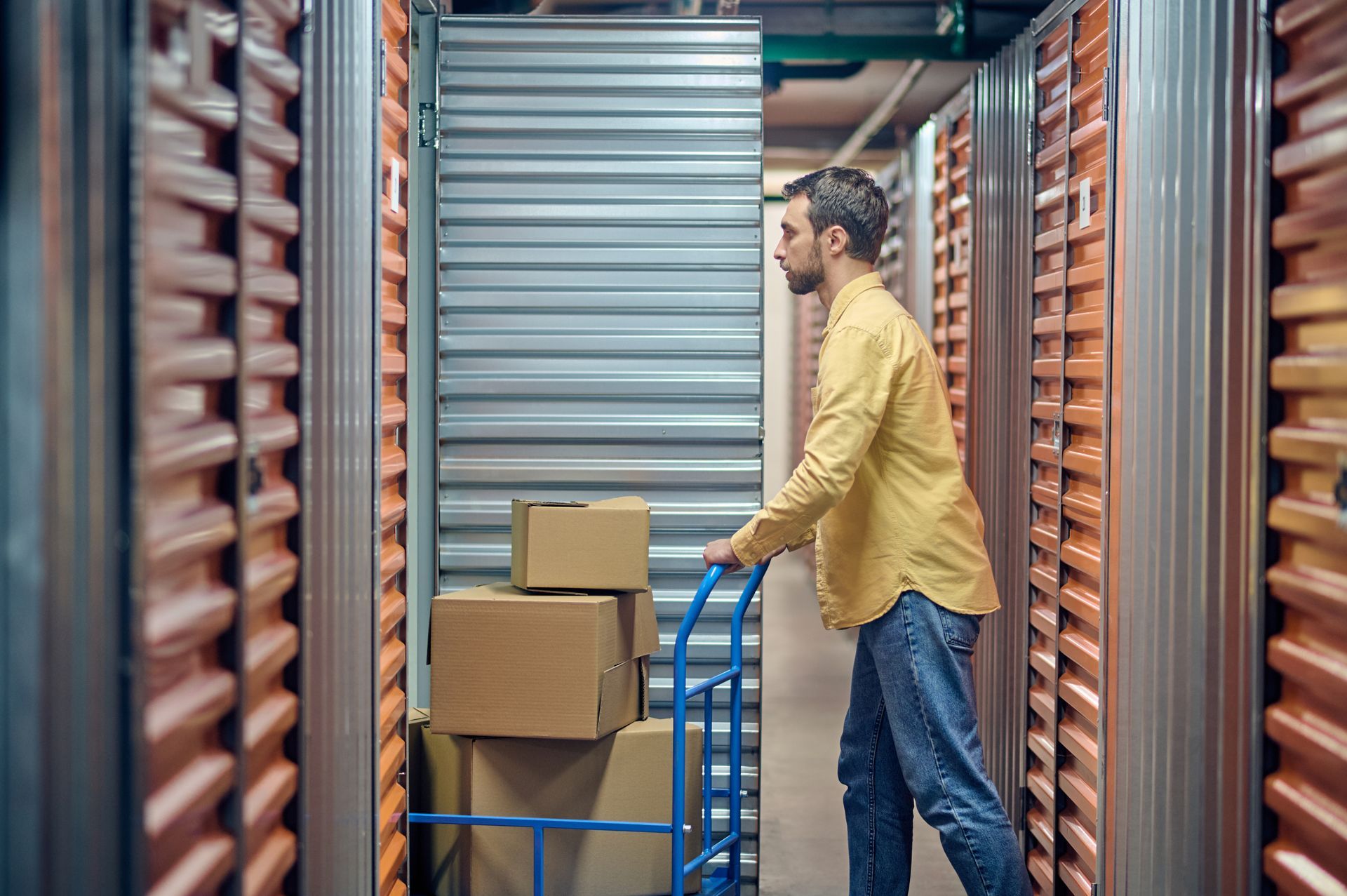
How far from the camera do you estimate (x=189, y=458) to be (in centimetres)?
158

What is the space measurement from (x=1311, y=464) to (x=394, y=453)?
2.06m

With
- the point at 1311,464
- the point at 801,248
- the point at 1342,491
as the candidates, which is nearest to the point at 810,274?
the point at 801,248

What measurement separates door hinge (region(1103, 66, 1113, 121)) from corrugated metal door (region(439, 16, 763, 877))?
0.95 m

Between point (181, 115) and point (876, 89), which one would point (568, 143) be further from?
point (876, 89)

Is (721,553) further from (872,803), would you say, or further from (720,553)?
(872,803)

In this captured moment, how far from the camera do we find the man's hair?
3.27 meters

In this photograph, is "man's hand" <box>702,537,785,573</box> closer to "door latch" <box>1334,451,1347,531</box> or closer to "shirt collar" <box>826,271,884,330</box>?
"shirt collar" <box>826,271,884,330</box>

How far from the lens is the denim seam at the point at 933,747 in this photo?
2973 mm

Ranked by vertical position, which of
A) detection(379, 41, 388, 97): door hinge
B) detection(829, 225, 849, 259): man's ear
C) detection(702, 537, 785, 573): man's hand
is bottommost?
detection(702, 537, 785, 573): man's hand

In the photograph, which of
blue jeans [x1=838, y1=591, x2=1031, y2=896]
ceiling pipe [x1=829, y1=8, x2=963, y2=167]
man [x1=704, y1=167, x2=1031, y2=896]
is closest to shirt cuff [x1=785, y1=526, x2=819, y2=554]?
man [x1=704, y1=167, x2=1031, y2=896]

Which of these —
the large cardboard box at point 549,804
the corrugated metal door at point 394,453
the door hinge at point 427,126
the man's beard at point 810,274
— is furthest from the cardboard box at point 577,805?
the door hinge at point 427,126

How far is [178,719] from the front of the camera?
5.13 feet

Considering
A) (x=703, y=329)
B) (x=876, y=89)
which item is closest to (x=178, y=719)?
(x=703, y=329)

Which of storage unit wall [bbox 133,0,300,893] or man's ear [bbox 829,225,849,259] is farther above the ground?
man's ear [bbox 829,225,849,259]
